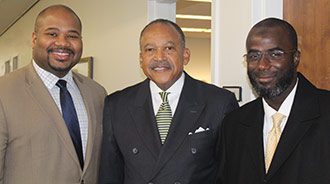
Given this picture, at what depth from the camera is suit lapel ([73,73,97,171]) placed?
2.06 meters

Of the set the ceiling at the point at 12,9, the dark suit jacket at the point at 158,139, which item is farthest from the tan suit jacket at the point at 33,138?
the ceiling at the point at 12,9

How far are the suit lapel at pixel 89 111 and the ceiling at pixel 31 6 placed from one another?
156 inches

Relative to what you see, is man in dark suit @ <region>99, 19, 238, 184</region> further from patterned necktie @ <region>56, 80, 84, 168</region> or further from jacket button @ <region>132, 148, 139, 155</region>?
patterned necktie @ <region>56, 80, 84, 168</region>

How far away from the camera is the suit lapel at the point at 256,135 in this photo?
1.65 meters

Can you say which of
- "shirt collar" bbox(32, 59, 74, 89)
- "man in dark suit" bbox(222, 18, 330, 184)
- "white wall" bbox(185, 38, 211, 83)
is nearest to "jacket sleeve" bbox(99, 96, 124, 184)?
"shirt collar" bbox(32, 59, 74, 89)

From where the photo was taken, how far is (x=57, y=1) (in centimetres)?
655

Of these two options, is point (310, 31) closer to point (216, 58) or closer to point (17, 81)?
point (216, 58)

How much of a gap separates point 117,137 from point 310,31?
4.31 ft

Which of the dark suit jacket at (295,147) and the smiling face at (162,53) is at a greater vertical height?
the smiling face at (162,53)

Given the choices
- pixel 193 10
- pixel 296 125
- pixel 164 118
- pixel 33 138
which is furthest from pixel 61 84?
pixel 193 10

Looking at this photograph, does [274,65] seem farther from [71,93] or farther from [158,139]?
[71,93]

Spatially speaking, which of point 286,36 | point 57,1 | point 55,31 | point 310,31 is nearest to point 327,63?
point 310,31

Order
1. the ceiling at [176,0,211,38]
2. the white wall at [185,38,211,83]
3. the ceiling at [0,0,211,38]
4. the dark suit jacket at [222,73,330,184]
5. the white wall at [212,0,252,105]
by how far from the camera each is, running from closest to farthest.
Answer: the dark suit jacket at [222,73,330,184] → the white wall at [212,0,252,105] → the ceiling at [176,0,211,38] → the ceiling at [0,0,211,38] → the white wall at [185,38,211,83]

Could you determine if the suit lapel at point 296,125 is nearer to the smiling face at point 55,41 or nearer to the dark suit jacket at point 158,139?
the dark suit jacket at point 158,139
